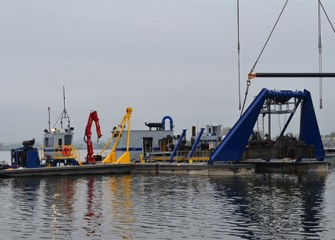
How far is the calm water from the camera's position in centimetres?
2042

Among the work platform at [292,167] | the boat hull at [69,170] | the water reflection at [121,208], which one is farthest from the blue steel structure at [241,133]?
the boat hull at [69,170]

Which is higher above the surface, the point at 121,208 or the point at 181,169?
the point at 181,169

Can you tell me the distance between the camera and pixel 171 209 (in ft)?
85.2

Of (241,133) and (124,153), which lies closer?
(241,133)

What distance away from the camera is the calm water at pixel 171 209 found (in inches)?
804

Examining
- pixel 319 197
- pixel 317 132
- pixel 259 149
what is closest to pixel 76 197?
pixel 319 197

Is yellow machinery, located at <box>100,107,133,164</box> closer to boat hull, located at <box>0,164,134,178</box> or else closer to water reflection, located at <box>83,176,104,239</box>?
boat hull, located at <box>0,164,134,178</box>

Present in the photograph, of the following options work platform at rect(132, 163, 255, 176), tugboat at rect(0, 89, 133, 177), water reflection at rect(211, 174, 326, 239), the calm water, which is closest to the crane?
tugboat at rect(0, 89, 133, 177)

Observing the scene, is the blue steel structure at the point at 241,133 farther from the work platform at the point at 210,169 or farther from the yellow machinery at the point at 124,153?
the yellow machinery at the point at 124,153

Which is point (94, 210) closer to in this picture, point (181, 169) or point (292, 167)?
point (181, 169)

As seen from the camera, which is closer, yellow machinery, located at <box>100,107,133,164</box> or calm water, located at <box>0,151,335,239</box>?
calm water, located at <box>0,151,335,239</box>

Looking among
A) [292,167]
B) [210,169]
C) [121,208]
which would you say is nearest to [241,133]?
[210,169]

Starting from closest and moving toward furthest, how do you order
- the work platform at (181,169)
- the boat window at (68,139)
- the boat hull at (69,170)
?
the work platform at (181,169) < the boat hull at (69,170) < the boat window at (68,139)

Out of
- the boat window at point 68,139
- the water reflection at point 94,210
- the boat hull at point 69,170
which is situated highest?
the boat window at point 68,139
